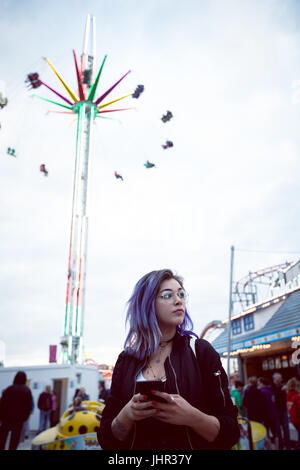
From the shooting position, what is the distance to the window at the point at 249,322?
58.2 feet

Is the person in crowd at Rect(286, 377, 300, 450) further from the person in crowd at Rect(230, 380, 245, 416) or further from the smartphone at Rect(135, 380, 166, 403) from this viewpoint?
the smartphone at Rect(135, 380, 166, 403)

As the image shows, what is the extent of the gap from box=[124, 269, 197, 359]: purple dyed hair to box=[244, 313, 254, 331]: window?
17.0 metres

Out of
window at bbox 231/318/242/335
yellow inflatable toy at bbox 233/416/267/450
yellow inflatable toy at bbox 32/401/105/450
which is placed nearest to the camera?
yellow inflatable toy at bbox 32/401/105/450

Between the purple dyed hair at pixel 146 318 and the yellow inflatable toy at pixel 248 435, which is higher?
the purple dyed hair at pixel 146 318

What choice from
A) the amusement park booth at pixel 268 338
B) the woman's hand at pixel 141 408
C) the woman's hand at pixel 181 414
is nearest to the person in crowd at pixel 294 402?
the amusement park booth at pixel 268 338

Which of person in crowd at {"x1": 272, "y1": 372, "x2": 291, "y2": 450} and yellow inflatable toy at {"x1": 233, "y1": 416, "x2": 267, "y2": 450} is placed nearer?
yellow inflatable toy at {"x1": 233, "y1": 416, "x2": 267, "y2": 450}

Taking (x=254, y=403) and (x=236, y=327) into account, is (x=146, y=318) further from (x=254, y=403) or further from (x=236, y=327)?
(x=236, y=327)

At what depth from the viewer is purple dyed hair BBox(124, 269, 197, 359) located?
5.69ft

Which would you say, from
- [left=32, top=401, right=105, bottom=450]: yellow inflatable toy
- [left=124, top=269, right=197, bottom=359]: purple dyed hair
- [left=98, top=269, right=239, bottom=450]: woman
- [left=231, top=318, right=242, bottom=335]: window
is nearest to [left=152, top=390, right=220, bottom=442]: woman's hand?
[left=98, top=269, right=239, bottom=450]: woman

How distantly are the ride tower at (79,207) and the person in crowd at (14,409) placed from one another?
1589 centimetres

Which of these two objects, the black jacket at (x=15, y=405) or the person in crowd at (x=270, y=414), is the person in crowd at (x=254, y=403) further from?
the black jacket at (x=15, y=405)

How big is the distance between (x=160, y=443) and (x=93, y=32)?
32435 mm

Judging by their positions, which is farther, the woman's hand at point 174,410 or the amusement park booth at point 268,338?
the amusement park booth at point 268,338
